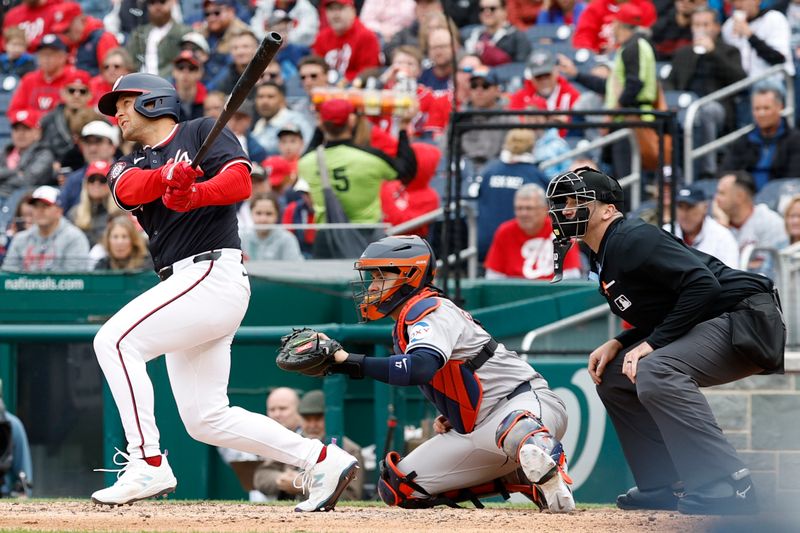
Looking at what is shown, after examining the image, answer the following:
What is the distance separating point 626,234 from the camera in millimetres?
5027

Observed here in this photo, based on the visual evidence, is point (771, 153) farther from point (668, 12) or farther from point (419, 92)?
point (419, 92)

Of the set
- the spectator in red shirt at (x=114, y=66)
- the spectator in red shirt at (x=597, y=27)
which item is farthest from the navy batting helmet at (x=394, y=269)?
the spectator in red shirt at (x=597, y=27)

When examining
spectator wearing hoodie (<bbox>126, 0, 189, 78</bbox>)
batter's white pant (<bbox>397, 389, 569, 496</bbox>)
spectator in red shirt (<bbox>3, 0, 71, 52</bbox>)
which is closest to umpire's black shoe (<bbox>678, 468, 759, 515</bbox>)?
batter's white pant (<bbox>397, 389, 569, 496</bbox>)

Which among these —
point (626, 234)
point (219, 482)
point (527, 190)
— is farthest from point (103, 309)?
point (626, 234)

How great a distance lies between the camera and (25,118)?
38.5 feet

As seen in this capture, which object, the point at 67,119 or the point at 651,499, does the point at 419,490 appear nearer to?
the point at 651,499

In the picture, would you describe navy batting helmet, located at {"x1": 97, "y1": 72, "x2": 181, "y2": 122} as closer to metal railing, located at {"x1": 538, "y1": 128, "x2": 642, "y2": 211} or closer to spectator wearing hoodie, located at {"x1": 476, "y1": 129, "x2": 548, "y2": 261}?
spectator wearing hoodie, located at {"x1": 476, "y1": 129, "x2": 548, "y2": 261}

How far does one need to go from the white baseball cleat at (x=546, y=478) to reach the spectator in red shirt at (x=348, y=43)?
286 inches

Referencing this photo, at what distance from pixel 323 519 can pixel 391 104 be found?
203 inches

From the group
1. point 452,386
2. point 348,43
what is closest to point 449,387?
point 452,386

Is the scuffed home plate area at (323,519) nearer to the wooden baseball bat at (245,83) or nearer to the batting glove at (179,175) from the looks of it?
the batting glove at (179,175)

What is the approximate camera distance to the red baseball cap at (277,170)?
10047mm

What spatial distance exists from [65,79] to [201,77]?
144 cm

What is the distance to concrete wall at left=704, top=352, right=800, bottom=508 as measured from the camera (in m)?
7.20
